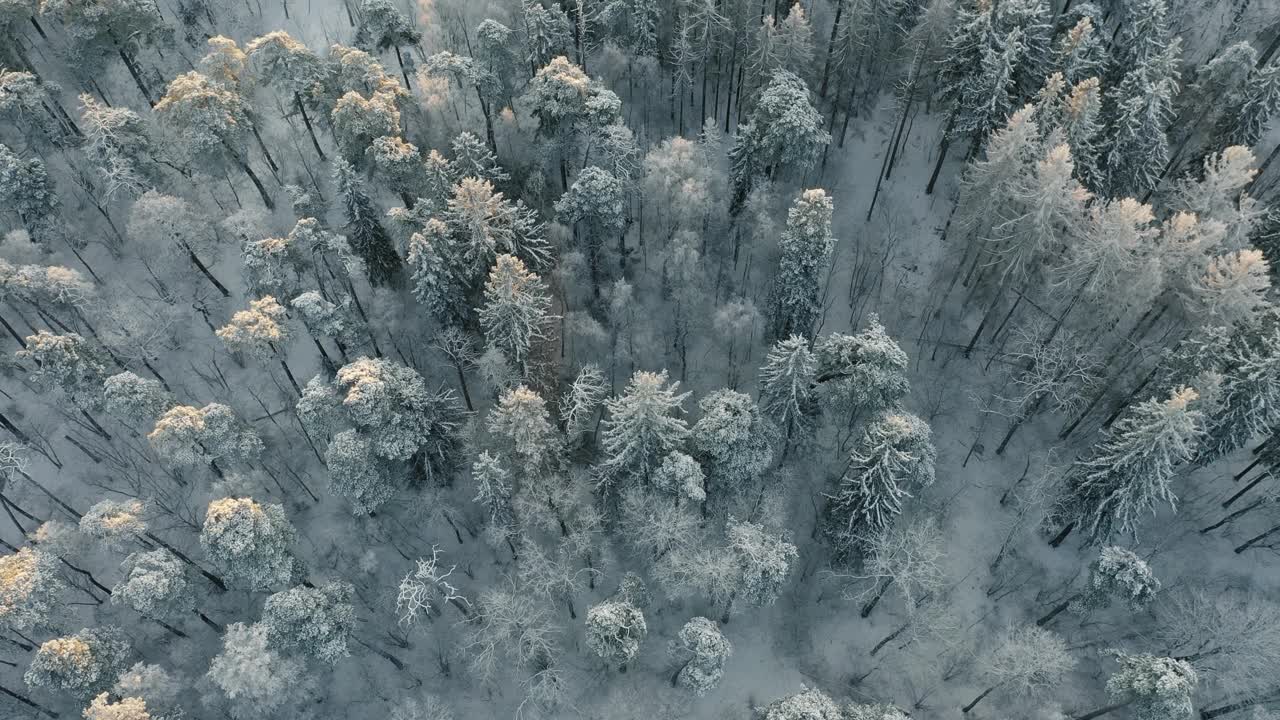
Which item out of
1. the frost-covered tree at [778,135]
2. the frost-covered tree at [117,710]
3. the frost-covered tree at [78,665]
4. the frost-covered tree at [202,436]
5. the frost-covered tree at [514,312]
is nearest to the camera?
the frost-covered tree at [117,710]

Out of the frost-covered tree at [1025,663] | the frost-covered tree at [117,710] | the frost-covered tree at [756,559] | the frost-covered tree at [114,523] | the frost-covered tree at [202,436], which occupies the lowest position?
the frost-covered tree at [1025,663]

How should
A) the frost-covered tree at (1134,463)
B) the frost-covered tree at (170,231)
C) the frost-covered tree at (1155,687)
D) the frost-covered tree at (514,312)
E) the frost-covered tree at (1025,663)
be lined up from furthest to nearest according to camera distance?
the frost-covered tree at (170,231) < the frost-covered tree at (1025,663) < the frost-covered tree at (514,312) < the frost-covered tree at (1134,463) < the frost-covered tree at (1155,687)

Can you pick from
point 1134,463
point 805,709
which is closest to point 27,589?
point 805,709

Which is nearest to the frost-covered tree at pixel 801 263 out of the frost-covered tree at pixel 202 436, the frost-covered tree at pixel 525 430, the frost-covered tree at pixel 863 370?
the frost-covered tree at pixel 863 370

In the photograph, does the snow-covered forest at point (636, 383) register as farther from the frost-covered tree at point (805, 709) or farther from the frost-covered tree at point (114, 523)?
the frost-covered tree at point (114, 523)

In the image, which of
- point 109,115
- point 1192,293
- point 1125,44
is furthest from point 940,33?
point 109,115

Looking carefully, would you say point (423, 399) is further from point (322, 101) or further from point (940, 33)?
point (940, 33)

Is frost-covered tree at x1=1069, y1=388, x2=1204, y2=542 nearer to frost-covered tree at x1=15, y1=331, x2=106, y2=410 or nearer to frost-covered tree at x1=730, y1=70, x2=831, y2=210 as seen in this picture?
frost-covered tree at x1=730, y1=70, x2=831, y2=210

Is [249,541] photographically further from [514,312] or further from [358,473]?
[514,312]
